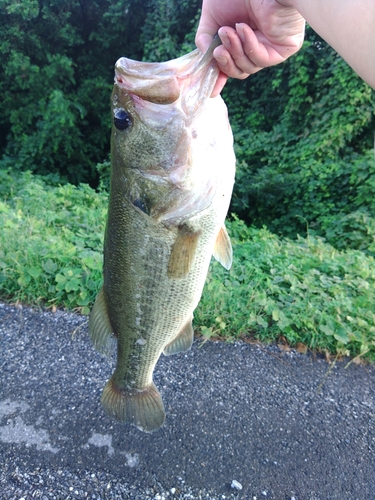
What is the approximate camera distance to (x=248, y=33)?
157cm

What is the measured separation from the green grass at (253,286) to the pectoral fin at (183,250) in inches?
74.4

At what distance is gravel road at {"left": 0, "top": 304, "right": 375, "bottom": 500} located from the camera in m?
2.51

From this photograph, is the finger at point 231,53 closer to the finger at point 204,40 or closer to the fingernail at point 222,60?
the fingernail at point 222,60

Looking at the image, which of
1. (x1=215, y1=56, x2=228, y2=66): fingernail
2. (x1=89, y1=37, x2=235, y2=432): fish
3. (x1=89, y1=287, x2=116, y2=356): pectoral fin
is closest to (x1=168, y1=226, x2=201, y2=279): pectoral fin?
(x1=89, y1=37, x2=235, y2=432): fish

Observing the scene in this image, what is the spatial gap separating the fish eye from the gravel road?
206 centimetres

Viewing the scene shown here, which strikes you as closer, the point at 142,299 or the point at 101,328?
the point at 142,299

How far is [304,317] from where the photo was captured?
3.66 m

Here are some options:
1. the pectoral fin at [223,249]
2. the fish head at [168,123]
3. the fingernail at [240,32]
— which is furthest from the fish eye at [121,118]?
the pectoral fin at [223,249]

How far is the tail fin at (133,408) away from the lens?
2.07 m

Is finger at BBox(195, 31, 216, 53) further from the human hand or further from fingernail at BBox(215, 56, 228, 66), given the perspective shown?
fingernail at BBox(215, 56, 228, 66)

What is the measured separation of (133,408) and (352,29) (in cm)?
182

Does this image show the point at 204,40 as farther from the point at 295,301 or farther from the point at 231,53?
the point at 295,301

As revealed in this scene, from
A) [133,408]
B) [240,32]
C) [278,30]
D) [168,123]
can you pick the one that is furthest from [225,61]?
[133,408]

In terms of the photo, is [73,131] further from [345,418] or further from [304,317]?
[345,418]
